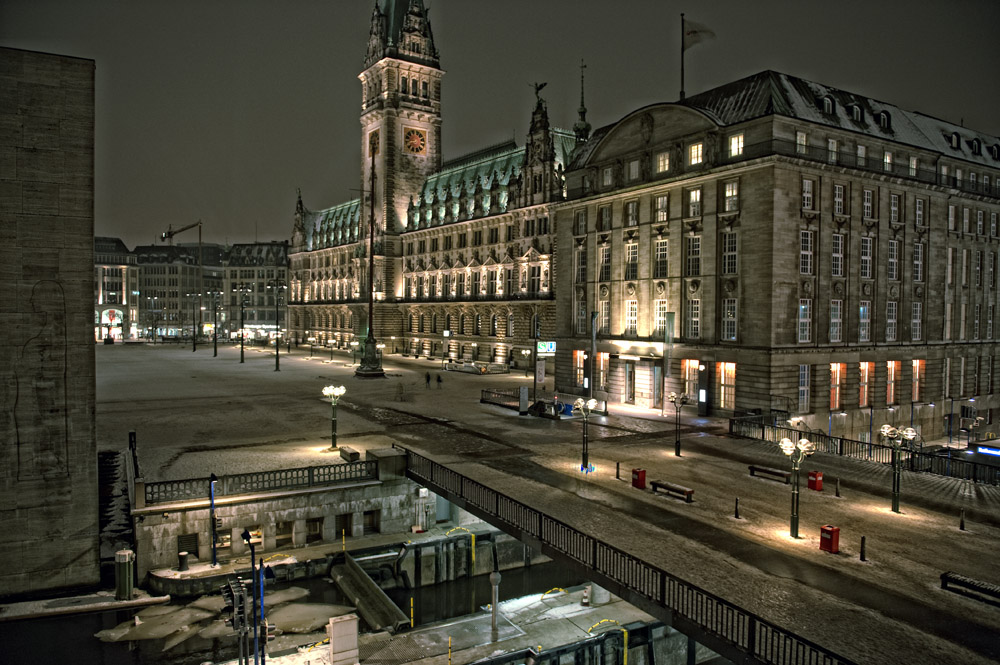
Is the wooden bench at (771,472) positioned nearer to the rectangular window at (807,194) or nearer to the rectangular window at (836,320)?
the rectangular window at (836,320)

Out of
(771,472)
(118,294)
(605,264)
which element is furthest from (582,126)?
(118,294)

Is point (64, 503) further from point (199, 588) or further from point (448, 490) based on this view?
point (448, 490)

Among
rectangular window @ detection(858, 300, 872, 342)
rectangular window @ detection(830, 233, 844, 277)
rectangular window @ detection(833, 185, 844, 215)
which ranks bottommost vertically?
rectangular window @ detection(858, 300, 872, 342)

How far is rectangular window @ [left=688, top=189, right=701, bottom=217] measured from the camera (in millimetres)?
44969

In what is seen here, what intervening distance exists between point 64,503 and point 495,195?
7132cm

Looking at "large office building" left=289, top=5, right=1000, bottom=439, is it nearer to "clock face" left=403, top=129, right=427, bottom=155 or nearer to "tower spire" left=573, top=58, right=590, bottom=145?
"tower spire" left=573, top=58, right=590, bottom=145

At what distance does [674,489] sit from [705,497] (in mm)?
1291

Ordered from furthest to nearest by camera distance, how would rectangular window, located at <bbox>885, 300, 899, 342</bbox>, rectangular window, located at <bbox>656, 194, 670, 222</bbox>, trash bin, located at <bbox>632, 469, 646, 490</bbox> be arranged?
rectangular window, located at <bbox>656, 194, 670, 222</bbox> → rectangular window, located at <bbox>885, 300, 899, 342</bbox> → trash bin, located at <bbox>632, 469, 646, 490</bbox>

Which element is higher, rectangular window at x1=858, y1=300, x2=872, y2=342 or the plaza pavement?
rectangular window at x1=858, y1=300, x2=872, y2=342

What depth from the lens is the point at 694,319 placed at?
45188 millimetres

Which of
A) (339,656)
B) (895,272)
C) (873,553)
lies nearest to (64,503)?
(339,656)

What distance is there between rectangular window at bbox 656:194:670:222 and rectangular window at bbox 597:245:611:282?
5.35 metres

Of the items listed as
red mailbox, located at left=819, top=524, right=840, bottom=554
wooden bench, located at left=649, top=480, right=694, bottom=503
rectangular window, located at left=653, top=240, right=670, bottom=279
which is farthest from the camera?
rectangular window, located at left=653, top=240, right=670, bottom=279

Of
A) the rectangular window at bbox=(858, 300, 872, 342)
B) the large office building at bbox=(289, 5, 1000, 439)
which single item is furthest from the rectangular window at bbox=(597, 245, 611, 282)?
the rectangular window at bbox=(858, 300, 872, 342)
